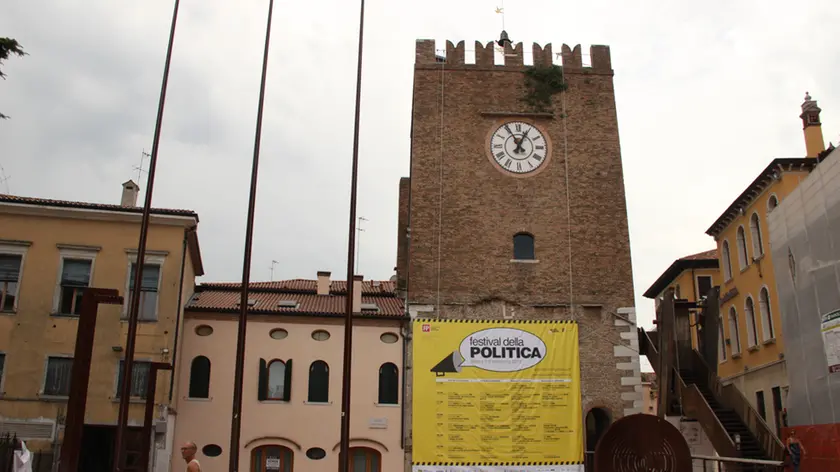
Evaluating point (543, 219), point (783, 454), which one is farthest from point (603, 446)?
point (543, 219)

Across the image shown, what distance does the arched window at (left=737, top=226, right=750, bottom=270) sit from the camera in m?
31.8

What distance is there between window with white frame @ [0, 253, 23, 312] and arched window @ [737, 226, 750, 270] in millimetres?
26030

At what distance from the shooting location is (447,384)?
24.0m

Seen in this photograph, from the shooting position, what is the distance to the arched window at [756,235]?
30000 millimetres

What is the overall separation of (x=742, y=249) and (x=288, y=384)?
62.8ft

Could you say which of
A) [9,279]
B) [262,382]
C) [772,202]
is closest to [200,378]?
[262,382]

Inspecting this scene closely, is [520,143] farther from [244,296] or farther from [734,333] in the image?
[244,296]

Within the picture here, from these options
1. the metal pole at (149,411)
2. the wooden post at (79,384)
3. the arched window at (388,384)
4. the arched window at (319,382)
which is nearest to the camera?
the wooden post at (79,384)

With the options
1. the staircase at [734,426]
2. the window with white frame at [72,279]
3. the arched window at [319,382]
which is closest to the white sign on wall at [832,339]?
the staircase at [734,426]

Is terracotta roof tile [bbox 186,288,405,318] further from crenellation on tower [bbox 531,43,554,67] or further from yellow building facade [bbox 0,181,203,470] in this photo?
crenellation on tower [bbox 531,43,554,67]

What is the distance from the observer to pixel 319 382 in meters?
24.6

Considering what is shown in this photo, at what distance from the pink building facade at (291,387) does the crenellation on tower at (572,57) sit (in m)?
11.0

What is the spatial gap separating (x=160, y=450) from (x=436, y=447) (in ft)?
25.7

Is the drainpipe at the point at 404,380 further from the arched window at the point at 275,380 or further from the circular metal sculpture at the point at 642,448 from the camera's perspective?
the circular metal sculpture at the point at 642,448
